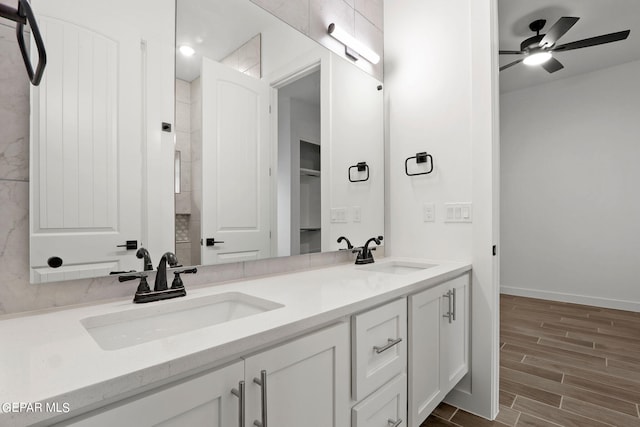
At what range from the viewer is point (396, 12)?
88.5 inches

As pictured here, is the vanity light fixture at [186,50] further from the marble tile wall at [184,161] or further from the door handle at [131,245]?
the door handle at [131,245]

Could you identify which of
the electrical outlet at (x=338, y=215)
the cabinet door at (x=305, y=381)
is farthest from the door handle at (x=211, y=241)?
the electrical outlet at (x=338, y=215)

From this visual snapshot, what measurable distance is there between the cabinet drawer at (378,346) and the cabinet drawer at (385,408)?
3 cm

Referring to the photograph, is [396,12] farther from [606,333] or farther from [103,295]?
[606,333]

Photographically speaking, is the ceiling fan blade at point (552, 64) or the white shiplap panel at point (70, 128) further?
the ceiling fan blade at point (552, 64)

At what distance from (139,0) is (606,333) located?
4093 mm

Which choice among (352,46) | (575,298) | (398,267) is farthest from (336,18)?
(575,298)

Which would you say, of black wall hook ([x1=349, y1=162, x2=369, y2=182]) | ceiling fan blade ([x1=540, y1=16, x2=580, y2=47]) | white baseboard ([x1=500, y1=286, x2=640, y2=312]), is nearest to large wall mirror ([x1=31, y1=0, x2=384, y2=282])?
black wall hook ([x1=349, y1=162, x2=369, y2=182])

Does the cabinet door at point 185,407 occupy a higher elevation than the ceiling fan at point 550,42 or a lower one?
lower

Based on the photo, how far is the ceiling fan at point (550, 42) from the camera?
2348 mm

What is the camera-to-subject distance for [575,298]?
390 centimetres

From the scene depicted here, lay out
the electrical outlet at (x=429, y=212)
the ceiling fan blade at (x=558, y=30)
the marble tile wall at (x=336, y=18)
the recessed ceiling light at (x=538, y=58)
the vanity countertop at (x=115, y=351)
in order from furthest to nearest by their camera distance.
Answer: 1. the recessed ceiling light at (x=538, y=58)
2. the ceiling fan blade at (x=558, y=30)
3. the electrical outlet at (x=429, y=212)
4. the marble tile wall at (x=336, y=18)
5. the vanity countertop at (x=115, y=351)

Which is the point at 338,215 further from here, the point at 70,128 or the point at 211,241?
the point at 70,128

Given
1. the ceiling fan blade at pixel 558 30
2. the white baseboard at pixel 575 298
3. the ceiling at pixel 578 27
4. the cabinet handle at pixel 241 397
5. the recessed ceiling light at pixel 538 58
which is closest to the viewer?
the cabinet handle at pixel 241 397
